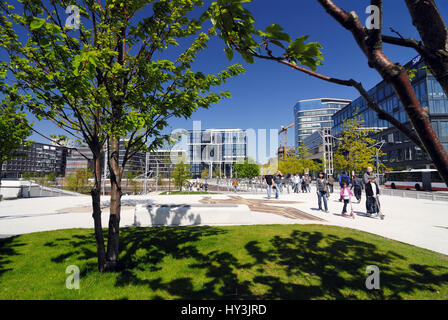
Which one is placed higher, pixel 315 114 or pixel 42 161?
pixel 315 114

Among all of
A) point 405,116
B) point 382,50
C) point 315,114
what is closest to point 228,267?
point 382,50

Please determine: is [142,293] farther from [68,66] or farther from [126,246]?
[68,66]

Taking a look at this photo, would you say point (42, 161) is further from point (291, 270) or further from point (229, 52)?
point (229, 52)

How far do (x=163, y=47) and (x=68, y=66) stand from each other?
5.91 ft

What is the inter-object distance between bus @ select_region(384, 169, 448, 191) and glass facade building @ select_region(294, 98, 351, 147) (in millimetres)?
77101

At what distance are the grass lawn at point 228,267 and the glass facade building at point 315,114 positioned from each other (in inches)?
4333

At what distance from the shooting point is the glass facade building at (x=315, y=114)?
108688 millimetres

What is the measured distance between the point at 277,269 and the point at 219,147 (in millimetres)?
104230

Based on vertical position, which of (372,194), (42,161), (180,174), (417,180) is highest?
(42,161)

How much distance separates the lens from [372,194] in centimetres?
922

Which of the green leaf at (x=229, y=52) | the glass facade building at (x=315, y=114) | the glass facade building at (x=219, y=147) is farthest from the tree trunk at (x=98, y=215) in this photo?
the glass facade building at (x=315, y=114)

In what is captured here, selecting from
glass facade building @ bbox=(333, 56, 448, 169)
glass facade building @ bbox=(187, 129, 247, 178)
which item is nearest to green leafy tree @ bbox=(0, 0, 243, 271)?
glass facade building @ bbox=(333, 56, 448, 169)

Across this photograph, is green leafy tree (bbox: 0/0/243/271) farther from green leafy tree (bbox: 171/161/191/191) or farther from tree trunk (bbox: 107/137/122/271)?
green leafy tree (bbox: 171/161/191/191)
